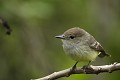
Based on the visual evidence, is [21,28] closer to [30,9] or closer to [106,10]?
[30,9]

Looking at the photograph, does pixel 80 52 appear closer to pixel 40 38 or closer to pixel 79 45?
pixel 79 45

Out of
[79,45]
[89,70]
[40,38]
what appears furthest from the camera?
[40,38]

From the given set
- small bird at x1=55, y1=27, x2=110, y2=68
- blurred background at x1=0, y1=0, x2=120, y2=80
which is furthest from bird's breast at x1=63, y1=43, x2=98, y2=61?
blurred background at x1=0, y1=0, x2=120, y2=80

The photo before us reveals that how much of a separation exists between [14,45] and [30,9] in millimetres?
655

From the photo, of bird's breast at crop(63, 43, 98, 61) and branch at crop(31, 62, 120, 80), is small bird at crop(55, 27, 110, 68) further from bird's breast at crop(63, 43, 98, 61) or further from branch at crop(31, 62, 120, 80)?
branch at crop(31, 62, 120, 80)

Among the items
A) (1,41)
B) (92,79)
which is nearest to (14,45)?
(1,41)

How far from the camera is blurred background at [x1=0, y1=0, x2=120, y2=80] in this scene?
262 inches

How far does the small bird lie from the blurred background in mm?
1289

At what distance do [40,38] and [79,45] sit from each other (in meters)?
2.35

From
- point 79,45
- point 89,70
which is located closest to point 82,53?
point 79,45

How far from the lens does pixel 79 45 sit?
511 cm

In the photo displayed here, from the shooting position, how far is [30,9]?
6695 millimetres

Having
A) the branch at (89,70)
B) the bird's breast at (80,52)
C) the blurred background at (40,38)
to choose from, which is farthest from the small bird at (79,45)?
the blurred background at (40,38)

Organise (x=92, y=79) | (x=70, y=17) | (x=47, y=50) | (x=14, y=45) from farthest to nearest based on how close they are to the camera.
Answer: (x=70, y=17) → (x=47, y=50) → (x=14, y=45) → (x=92, y=79)
